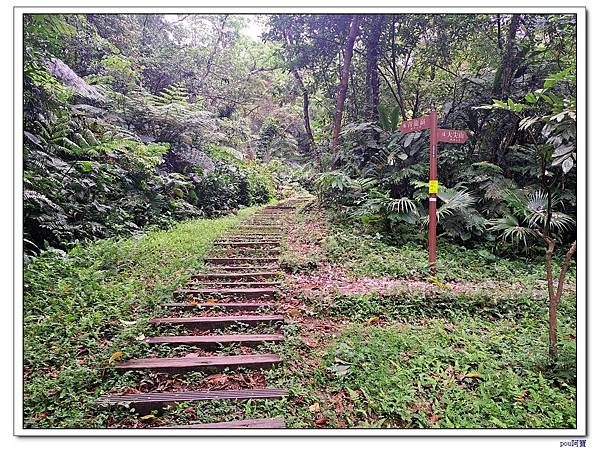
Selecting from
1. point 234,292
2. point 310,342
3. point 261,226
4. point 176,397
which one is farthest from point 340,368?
point 261,226

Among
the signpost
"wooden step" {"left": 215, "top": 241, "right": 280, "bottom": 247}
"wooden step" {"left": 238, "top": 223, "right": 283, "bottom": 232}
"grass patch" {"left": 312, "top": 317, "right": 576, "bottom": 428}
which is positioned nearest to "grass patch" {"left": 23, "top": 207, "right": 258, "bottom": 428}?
"wooden step" {"left": 215, "top": 241, "right": 280, "bottom": 247}

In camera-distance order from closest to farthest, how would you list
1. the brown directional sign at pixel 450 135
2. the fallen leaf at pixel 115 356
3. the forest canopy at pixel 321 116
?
the fallen leaf at pixel 115 356 < the forest canopy at pixel 321 116 < the brown directional sign at pixel 450 135

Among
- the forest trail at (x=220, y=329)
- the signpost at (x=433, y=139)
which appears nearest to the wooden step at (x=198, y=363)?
the forest trail at (x=220, y=329)

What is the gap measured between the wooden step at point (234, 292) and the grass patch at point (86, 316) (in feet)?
0.49

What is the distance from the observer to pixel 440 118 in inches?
215

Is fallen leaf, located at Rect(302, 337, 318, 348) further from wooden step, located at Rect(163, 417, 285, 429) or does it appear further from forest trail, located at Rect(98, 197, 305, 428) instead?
wooden step, located at Rect(163, 417, 285, 429)

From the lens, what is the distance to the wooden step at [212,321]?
2.76m

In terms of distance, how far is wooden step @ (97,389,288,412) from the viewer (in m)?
1.99

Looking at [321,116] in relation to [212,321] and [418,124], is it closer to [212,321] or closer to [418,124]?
[418,124]

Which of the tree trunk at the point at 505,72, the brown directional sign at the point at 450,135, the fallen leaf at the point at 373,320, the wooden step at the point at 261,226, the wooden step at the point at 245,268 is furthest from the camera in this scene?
the wooden step at the point at 261,226

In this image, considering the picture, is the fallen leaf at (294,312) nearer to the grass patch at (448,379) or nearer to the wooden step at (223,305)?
the wooden step at (223,305)

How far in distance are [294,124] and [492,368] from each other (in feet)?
27.9
